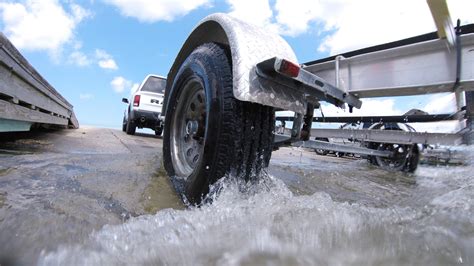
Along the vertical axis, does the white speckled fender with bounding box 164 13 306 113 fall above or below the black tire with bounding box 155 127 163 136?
above

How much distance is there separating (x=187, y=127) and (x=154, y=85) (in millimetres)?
8924

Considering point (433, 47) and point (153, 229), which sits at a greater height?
point (433, 47)

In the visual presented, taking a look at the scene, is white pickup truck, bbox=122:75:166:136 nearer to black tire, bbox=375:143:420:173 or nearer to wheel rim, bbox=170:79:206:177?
black tire, bbox=375:143:420:173

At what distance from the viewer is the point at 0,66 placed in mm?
3850

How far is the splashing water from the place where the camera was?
3.74 feet

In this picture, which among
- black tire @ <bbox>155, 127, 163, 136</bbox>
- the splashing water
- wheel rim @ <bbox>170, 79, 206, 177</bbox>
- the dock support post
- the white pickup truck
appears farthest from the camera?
black tire @ <bbox>155, 127, 163, 136</bbox>

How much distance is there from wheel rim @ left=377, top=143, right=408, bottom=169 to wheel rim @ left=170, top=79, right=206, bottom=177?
14.5 ft

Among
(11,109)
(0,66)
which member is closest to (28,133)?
(11,109)

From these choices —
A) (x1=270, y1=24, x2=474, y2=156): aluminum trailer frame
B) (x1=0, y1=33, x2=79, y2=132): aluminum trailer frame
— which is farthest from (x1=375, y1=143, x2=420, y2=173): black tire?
(x1=0, y1=33, x2=79, y2=132): aluminum trailer frame

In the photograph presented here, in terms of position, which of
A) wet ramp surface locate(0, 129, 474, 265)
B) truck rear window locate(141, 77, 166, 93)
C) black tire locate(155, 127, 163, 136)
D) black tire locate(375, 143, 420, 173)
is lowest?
wet ramp surface locate(0, 129, 474, 265)

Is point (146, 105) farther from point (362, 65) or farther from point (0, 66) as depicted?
point (362, 65)

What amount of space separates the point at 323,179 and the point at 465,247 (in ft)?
9.13

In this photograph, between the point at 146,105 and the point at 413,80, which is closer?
the point at 413,80

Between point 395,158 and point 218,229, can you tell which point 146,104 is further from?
point 218,229
